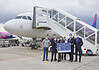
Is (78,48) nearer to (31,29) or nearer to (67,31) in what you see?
(67,31)

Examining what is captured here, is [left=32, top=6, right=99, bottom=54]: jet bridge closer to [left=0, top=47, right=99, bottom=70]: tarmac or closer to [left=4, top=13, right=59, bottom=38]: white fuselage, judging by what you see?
[left=4, top=13, right=59, bottom=38]: white fuselage

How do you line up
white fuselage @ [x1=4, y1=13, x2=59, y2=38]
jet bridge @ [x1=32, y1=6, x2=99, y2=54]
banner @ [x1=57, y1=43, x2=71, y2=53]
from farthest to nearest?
white fuselage @ [x1=4, y1=13, x2=59, y2=38], jet bridge @ [x1=32, y1=6, x2=99, y2=54], banner @ [x1=57, y1=43, x2=71, y2=53]

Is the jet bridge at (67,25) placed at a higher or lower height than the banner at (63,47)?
higher

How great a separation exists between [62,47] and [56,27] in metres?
8.56

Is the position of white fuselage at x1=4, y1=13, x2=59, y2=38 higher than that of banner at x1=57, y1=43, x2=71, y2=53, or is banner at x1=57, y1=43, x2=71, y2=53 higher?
white fuselage at x1=4, y1=13, x2=59, y2=38

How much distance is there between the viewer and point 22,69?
7.01 m

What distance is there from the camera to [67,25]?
18812mm

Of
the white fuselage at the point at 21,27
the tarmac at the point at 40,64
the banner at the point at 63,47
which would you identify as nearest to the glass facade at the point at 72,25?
the white fuselage at the point at 21,27

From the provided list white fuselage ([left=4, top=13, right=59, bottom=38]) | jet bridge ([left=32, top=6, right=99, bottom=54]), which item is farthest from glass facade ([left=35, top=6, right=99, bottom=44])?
white fuselage ([left=4, top=13, right=59, bottom=38])

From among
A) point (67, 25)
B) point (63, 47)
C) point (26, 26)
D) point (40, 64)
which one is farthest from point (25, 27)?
point (40, 64)

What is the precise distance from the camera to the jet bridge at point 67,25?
55.1 ft

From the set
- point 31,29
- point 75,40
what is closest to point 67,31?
point 31,29

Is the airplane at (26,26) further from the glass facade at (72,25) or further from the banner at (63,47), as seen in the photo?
the banner at (63,47)

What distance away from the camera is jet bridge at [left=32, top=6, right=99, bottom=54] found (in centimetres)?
1680
